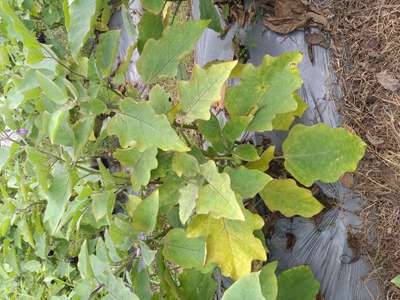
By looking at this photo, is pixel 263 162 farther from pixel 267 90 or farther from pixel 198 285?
pixel 198 285

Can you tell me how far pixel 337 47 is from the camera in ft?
4.83

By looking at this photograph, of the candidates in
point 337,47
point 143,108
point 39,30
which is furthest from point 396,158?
point 39,30

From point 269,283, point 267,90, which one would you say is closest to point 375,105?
point 267,90

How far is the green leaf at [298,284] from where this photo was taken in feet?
4.64

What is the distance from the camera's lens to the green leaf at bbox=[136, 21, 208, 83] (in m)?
1.17

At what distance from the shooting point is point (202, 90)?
1.12 metres

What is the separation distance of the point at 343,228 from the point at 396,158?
0.83ft

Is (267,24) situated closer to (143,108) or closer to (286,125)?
(286,125)

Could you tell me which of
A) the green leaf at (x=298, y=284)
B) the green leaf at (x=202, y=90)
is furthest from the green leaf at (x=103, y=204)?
the green leaf at (x=298, y=284)

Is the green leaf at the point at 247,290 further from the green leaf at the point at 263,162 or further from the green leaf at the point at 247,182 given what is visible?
the green leaf at the point at 263,162

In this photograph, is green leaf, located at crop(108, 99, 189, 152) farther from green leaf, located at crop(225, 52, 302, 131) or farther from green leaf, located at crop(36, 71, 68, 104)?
green leaf, located at crop(225, 52, 302, 131)

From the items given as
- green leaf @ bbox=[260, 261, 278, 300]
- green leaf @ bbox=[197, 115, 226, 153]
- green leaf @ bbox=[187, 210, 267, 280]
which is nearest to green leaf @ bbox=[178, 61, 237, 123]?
green leaf @ bbox=[197, 115, 226, 153]

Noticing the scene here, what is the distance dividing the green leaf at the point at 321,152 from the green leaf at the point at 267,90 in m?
0.11

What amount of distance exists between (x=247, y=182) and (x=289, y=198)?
19 centimetres
